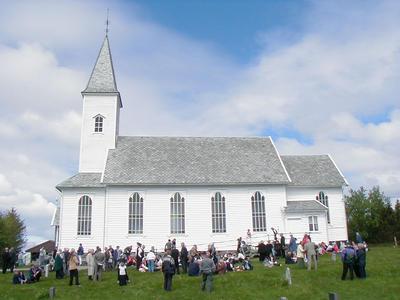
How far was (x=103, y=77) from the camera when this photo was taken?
47.9 metres

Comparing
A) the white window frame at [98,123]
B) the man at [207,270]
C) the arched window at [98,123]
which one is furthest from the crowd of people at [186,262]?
the arched window at [98,123]

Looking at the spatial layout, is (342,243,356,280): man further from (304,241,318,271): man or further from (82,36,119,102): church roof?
(82,36,119,102): church roof

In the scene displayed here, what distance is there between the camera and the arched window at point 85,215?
4012 cm

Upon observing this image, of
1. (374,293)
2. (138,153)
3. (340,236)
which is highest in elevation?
(138,153)

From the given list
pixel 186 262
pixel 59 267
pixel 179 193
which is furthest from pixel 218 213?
pixel 59 267

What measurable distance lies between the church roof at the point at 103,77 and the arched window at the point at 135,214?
1228 cm

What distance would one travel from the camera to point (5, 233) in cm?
6619

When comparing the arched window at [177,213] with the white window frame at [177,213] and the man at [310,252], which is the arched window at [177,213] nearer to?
the white window frame at [177,213]

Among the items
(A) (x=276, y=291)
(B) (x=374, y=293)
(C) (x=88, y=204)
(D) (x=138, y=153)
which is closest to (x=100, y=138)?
(D) (x=138, y=153)

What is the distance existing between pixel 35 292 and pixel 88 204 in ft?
60.0

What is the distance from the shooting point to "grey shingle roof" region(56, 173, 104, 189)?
4091 cm

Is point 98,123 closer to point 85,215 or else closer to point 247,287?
point 85,215

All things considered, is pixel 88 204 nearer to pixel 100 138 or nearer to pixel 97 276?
pixel 100 138

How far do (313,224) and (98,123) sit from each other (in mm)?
23575
